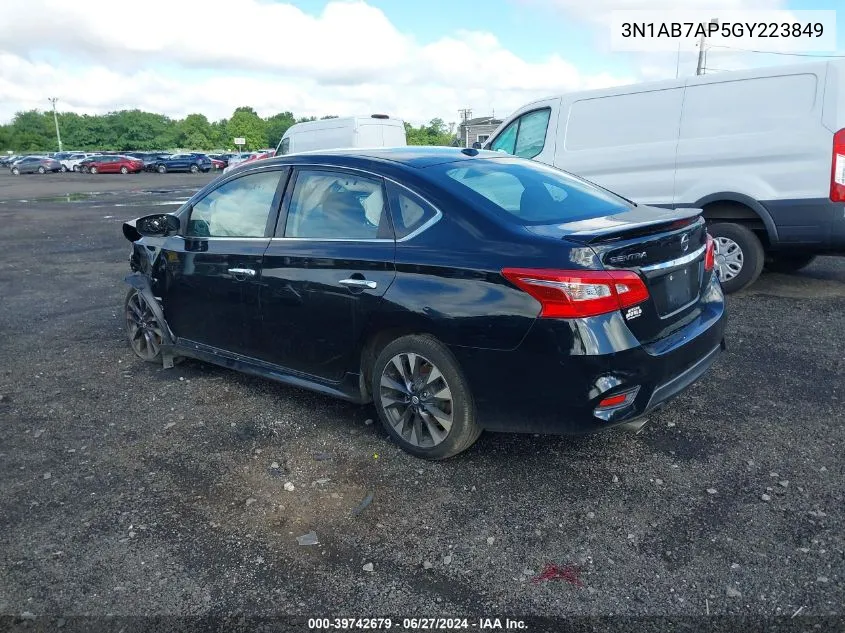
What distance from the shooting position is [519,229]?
3287 millimetres

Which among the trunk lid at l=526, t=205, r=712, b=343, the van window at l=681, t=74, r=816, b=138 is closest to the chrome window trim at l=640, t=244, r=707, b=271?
the trunk lid at l=526, t=205, r=712, b=343

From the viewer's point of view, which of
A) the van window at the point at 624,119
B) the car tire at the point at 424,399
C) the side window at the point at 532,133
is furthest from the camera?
the side window at the point at 532,133

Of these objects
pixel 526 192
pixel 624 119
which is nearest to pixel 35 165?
pixel 624 119

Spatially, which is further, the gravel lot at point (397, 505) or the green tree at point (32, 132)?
the green tree at point (32, 132)

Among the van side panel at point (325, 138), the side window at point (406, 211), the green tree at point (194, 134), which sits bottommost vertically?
the side window at point (406, 211)

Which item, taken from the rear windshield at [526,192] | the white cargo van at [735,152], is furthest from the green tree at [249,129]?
Answer: the rear windshield at [526,192]

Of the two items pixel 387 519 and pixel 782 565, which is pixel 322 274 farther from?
pixel 782 565

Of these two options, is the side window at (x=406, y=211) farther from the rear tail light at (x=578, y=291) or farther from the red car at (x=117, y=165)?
the red car at (x=117, y=165)

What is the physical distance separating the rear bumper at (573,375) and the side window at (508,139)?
6.10 meters

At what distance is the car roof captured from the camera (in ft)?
12.9

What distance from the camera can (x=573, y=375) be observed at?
10.1ft

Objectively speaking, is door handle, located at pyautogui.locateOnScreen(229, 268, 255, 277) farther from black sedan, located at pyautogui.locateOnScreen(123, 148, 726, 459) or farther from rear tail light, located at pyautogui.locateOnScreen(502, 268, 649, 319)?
rear tail light, located at pyautogui.locateOnScreen(502, 268, 649, 319)

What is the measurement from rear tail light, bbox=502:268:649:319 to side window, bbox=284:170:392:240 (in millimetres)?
962

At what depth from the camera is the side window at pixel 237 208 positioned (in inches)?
171
